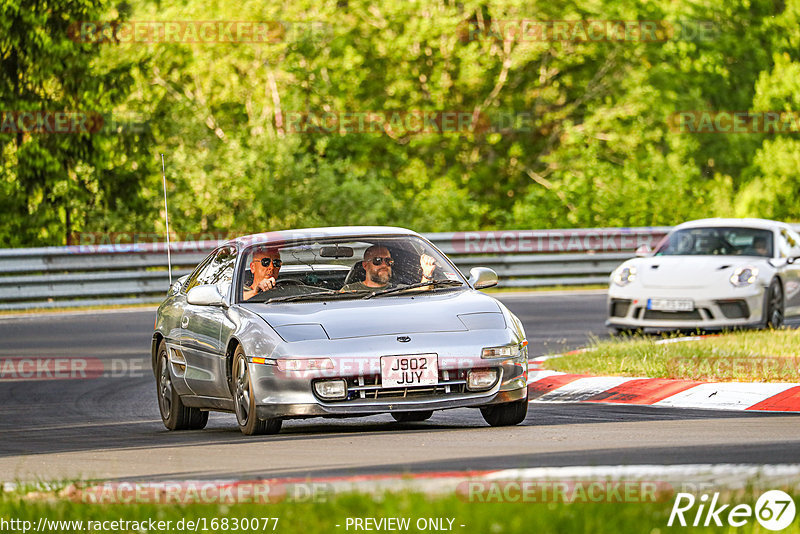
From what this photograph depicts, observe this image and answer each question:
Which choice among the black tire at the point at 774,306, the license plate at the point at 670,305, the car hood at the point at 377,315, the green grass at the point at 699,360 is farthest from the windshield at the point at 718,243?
the car hood at the point at 377,315

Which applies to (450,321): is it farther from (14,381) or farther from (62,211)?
(62,211)

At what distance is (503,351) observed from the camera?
9305mm

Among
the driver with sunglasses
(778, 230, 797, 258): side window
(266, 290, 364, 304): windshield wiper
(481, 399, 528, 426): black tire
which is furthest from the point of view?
(778, 230, 797, 258): side window

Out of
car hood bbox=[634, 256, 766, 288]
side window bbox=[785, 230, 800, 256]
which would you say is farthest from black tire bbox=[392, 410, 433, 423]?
side window bbox=[785, 230, 800, 256]

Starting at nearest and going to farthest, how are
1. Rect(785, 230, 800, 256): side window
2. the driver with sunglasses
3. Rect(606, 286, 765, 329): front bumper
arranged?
the driver with sunglasses < Rect(606, 286, 765, 329): front bumper < Rect(785, 230, 800, 256): side window

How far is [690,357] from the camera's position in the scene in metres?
12.6

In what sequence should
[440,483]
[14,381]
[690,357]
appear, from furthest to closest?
[14,381], [690,357], [440,483]

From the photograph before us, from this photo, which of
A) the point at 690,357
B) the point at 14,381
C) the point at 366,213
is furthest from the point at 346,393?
the point at 366,213

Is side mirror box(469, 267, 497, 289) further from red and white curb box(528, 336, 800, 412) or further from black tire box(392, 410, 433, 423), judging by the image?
red and white curb box(528, 336, 800, 412)

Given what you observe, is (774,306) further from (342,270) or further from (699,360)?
(342,270)

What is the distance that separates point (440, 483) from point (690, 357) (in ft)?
22.1

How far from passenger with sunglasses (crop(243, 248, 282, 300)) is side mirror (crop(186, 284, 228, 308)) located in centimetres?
19

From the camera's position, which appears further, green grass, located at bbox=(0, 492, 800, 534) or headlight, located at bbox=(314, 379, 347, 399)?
headlight, located at bbox=(314, 379, 347, 399)

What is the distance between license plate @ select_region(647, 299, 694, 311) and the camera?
15977mm
